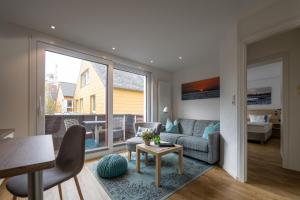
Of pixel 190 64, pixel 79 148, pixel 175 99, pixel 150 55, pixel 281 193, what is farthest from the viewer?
pixel 175 99

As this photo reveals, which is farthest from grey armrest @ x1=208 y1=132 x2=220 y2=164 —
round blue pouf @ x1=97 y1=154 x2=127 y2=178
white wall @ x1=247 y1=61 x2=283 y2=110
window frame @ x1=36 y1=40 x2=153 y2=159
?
white wall @ x1=247 y1=61 x2=283 y2=110

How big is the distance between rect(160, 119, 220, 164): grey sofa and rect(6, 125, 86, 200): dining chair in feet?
7.72

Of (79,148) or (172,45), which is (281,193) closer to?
A: (79,148)

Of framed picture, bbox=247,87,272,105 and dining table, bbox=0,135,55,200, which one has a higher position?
framed picture, bbox=247,87,272,105

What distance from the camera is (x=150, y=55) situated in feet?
12.9

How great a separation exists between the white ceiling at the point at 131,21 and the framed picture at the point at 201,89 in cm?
96

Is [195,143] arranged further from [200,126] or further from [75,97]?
[75,97]

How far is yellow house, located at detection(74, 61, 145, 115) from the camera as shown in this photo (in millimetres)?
3539

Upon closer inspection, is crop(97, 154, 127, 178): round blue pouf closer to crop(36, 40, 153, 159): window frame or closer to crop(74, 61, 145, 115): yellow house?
crop(36, 40, 153, 159): window frame

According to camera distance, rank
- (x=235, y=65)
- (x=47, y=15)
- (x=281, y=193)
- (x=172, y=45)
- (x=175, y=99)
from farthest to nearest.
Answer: (x=175, y=99) → (x=172, y=45) → (x=235, y=65) → (x=47, y=15) → (x=281, y=193)

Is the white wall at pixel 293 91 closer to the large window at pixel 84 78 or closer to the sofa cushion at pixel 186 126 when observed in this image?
the sofa cushion at pixel 186 126

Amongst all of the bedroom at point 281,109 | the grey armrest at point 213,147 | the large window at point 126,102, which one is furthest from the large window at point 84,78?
the bedroom at point 281,109

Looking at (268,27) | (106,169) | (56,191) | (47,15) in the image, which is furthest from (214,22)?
(56,191)

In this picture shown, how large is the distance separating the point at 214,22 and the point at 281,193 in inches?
107
